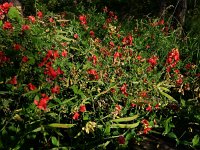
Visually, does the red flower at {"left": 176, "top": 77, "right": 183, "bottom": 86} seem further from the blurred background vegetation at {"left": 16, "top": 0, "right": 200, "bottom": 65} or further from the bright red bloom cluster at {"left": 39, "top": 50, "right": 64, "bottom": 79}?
the blurred background vegetation at {"left": 16, "top": 0, "right": 200, "bottom": 65}

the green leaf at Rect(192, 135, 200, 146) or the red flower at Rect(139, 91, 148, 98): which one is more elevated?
the red flower at Rect(139, 91, 148, 98)

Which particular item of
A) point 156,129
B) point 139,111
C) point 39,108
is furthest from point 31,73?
point 156,129

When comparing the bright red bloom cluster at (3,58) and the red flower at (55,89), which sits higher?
the bright red bloom cluster at (3,58)

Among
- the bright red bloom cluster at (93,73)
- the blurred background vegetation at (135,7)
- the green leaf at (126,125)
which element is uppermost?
the blurred background vegetation at (135,7)

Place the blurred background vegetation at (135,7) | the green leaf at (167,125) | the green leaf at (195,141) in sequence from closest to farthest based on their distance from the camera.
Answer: the green leaf at (195,141), the green leaf at (167,125), the blurred background vegetation at (135,7)

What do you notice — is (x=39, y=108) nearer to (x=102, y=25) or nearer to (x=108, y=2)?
(x=102, y=25)

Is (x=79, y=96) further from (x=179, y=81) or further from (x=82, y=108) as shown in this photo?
(x=179, y=81)

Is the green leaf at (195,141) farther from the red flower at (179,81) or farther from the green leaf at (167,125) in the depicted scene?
the red flower at (179,81)

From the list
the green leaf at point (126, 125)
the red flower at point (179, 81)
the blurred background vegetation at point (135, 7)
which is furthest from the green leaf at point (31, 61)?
the blurred background vegetation at point (135, 7)

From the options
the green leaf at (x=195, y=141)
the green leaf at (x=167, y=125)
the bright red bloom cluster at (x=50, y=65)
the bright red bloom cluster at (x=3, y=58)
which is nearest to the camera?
the bright red bloom cluster at (x=50, y=65)

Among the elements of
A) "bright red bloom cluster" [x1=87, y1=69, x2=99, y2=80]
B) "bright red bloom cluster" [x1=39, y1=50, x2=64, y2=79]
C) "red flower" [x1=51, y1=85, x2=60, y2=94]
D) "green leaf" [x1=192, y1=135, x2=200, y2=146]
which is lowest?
"green leaf" [x1=192, y1=135, x2=200, y2=146]

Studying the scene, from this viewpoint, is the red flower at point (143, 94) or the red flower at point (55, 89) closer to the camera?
the red flower at point (55, 89)

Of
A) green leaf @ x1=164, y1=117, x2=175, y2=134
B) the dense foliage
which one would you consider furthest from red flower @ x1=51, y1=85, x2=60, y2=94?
green leaf @ x1=164, y1=117, x2=175, y2=134

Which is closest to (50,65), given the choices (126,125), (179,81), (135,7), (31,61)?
(31,61)
